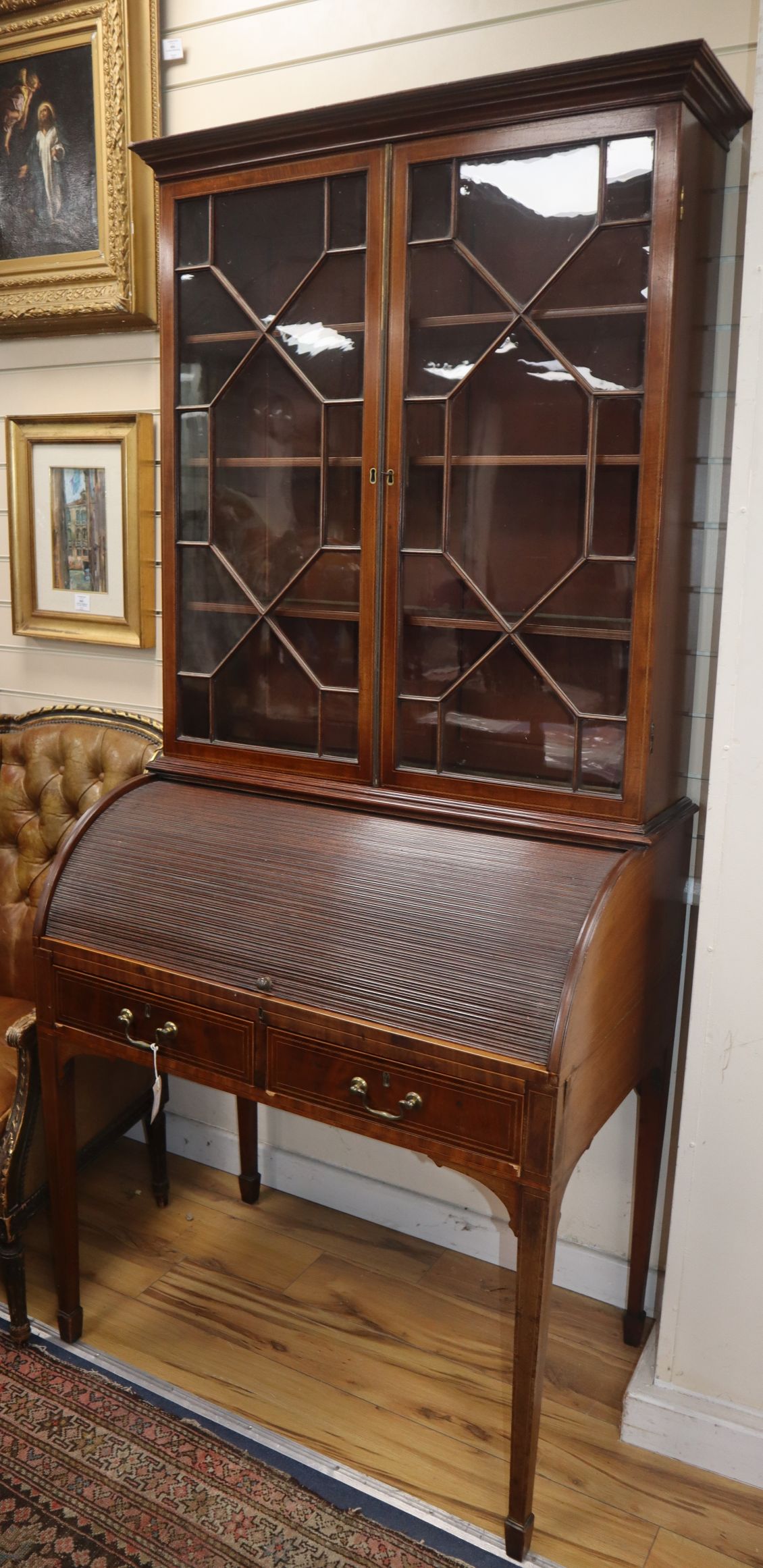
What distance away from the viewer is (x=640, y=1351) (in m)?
2.28

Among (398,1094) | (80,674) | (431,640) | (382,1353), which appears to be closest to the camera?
(398,1094)

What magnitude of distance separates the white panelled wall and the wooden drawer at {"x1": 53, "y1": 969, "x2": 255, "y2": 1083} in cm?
82

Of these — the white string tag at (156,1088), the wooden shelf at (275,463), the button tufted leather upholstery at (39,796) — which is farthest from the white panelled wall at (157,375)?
the wooden shelf at (275,463)

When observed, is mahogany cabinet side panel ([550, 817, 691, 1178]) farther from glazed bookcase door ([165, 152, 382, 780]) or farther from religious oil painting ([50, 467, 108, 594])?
religious oil painting ([50, 467, 108, 594])

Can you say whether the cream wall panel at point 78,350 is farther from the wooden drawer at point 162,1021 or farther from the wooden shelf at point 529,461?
the wooden drawer at point 162,1021

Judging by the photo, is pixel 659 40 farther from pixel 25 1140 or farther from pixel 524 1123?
pixel 25 1140

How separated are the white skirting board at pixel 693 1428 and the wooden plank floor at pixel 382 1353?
3 centimetres

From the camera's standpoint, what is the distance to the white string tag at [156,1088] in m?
1.99

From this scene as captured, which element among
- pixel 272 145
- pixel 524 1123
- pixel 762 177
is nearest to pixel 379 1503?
pixel 524 1123

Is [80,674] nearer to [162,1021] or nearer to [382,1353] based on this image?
[162,1021]

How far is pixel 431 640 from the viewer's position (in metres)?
1.96

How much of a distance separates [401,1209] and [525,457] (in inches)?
68.3

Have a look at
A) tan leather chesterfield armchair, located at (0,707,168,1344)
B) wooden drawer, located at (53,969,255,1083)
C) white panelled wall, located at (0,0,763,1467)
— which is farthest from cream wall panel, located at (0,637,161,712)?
wooden drawer, located at (53,969,255,1083)

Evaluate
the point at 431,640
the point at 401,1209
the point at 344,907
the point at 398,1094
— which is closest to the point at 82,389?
the point at 431,640
